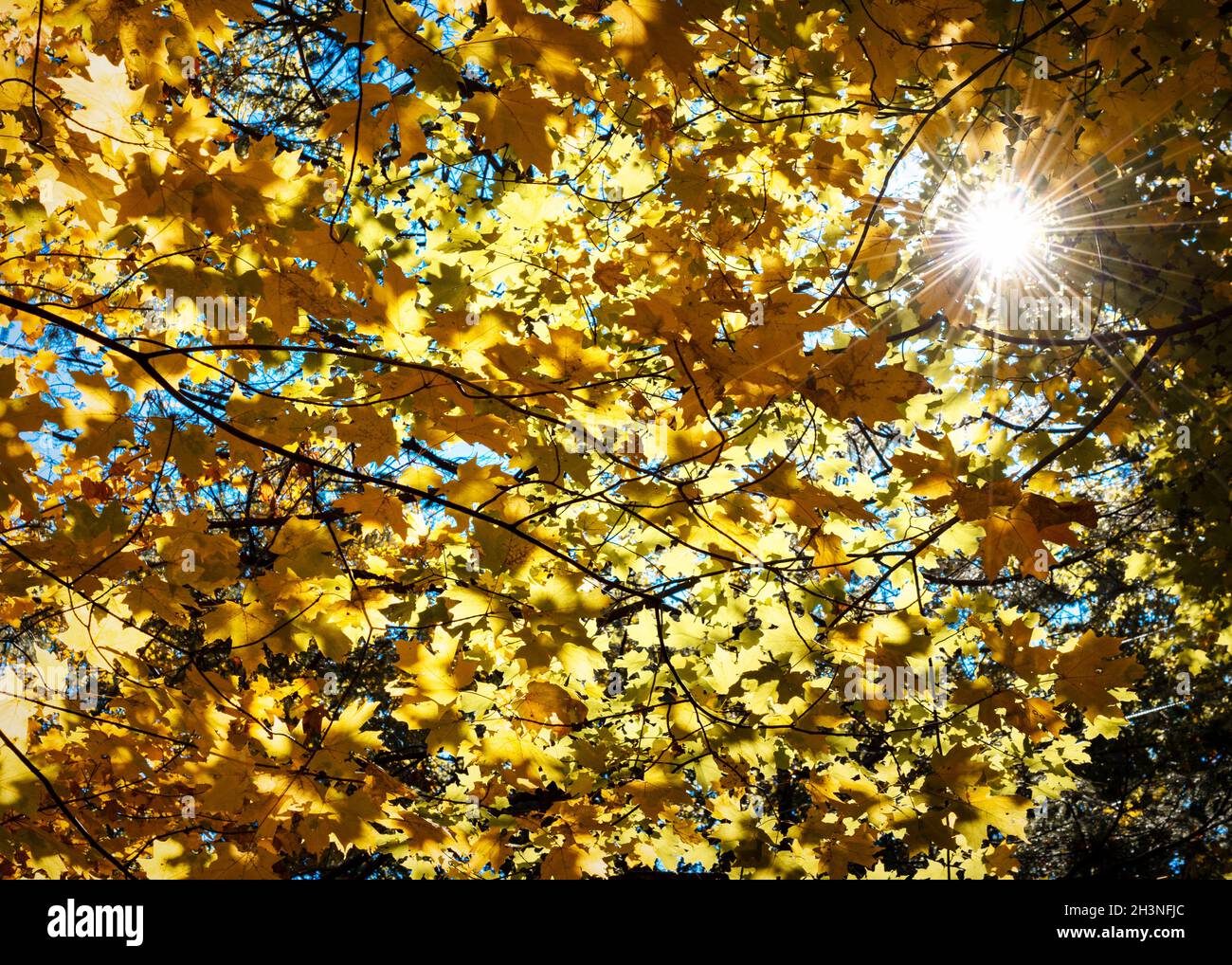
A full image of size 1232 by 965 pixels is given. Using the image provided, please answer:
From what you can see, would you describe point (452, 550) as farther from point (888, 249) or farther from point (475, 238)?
point (888, 249)

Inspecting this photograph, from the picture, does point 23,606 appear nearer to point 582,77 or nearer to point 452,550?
point 452,550

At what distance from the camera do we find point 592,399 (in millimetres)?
1900

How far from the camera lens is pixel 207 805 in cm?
182

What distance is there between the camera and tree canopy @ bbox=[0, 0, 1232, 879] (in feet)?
5.73

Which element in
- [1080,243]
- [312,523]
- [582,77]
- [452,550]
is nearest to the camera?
[582,77]

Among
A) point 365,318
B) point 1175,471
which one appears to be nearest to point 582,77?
point 365,318

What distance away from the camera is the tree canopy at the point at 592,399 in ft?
5.73

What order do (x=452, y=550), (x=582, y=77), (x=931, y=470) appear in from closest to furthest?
(x=582, y=77), (x=931, y=470), (x=452, y=550)

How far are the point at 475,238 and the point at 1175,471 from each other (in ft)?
14.5

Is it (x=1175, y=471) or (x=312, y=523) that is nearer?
(x=312, y=523)
